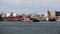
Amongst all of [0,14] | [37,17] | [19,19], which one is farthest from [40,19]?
[0,14]

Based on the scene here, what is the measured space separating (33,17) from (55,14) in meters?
11.9

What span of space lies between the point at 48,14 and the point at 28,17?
32.5 ft

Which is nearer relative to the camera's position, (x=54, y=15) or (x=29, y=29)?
(x=29, y=29)

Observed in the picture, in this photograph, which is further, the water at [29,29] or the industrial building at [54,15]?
the industrial building at [54,15]

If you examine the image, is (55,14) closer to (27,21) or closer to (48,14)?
(48,14)

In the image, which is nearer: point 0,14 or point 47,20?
point 47,20

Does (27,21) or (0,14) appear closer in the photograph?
(27,21)

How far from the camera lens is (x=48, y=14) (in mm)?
110312

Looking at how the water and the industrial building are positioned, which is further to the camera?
the industrial building

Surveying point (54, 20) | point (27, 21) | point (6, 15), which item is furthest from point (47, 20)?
point (6, 15)

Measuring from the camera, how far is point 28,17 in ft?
346

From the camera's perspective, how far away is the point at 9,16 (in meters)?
107

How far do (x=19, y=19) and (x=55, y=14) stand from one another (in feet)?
56.0

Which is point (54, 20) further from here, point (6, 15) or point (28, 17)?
point (6, 15)
